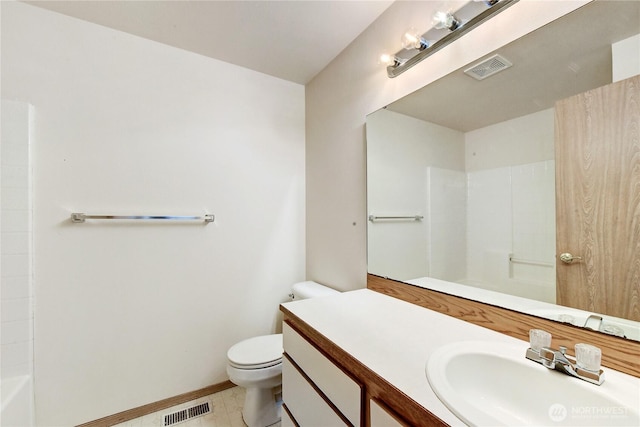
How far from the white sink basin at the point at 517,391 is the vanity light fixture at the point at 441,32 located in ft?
3.66

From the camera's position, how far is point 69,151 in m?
1.45

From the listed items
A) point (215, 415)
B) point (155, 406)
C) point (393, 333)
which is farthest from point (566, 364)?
point (155, 406)

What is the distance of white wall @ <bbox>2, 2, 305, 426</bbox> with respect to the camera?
141cm

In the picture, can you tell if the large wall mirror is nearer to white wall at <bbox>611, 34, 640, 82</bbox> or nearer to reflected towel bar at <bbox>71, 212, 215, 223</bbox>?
white wall at <bbox>611, 34, 640, 82</bbox>

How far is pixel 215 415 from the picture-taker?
160cm

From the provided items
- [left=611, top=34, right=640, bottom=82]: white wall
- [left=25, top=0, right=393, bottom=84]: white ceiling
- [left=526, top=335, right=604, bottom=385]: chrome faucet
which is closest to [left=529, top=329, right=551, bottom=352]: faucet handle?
[left=526, top=335, right=604, bottom=385]: chrome faucet

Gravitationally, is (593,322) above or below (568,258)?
below

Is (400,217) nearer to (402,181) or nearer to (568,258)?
(402,181)

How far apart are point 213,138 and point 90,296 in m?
1.17

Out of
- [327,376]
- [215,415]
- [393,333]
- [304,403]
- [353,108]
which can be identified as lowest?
[215,415]

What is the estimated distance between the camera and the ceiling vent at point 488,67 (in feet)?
3.13

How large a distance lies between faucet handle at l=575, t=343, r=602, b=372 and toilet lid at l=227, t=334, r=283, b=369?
1.29 metres

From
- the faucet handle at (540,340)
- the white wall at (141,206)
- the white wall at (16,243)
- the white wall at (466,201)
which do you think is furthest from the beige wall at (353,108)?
the white wall at (16,243)

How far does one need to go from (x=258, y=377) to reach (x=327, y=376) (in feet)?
2.49
